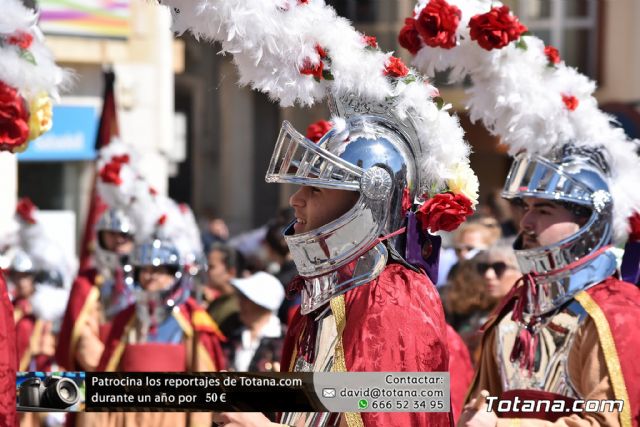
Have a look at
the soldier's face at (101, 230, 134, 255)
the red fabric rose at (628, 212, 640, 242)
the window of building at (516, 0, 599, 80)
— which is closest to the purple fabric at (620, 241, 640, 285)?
the red fabric rose at (628, 212, 640, 242)

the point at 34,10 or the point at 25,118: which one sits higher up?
the point at 34,10

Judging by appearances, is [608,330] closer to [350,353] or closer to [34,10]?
[350,353]

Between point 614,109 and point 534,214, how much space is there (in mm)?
7696

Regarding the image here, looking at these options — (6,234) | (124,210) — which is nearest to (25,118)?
(124,210)

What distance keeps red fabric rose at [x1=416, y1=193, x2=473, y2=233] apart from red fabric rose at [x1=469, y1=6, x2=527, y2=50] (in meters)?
0.94

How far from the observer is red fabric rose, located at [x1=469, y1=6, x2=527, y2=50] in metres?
4.55

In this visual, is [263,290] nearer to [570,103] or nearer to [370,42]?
[570,103]

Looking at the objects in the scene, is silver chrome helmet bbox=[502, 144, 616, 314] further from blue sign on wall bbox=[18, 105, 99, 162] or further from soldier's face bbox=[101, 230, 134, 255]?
blue sign on wall bbox=[18, 105, 99, 162]

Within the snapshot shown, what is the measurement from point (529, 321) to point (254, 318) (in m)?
2.46

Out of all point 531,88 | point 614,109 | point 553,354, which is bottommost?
point 614,109

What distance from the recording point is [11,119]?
149 inches

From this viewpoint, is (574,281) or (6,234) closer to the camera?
(574,281)

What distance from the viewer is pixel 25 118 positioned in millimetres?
3883

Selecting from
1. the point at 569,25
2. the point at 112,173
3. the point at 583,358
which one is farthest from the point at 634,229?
the point at 569,25
